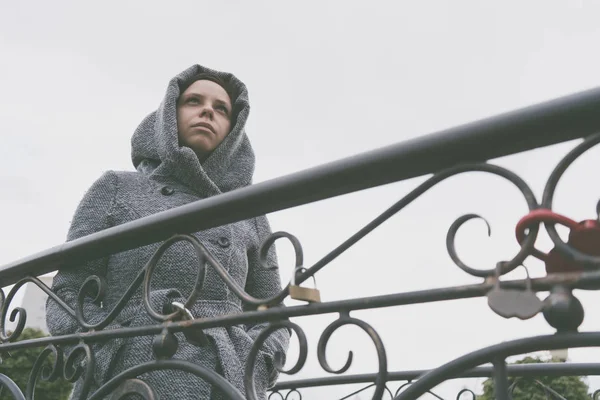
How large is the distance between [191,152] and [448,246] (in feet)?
4.30

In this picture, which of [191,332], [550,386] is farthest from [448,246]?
[550,386]

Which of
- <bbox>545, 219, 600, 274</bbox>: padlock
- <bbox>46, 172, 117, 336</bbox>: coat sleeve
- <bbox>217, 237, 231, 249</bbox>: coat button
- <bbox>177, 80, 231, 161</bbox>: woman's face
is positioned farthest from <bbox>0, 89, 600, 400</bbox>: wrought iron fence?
<bbox>177, 80, 231, 161</bbox>: woman's face

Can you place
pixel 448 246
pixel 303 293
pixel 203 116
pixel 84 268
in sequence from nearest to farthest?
pixel 448 246
pixel 303 293
pixel 84 268
pixel 203 116

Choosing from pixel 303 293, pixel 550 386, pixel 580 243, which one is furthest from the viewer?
pixel 550 386

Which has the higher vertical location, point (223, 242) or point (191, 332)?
point (223, 242)

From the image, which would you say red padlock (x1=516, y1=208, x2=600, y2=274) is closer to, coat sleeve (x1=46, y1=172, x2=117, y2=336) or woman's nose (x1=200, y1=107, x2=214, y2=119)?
coat sleeve (x1=46, y1=172, x2=117, y2=336)

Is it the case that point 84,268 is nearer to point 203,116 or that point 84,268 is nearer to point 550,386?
point 203,116

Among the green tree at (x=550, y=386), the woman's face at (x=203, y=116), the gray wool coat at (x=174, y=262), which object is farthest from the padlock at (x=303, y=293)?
the green tree at (x=550, y=386)

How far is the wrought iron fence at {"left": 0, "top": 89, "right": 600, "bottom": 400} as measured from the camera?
2.47ft

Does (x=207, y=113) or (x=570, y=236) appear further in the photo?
(x=207, y=113)

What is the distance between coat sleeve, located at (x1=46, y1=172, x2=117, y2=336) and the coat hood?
0.21m

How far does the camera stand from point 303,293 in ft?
3.23

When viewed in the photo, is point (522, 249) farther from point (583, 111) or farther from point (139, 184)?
point (139, 184)

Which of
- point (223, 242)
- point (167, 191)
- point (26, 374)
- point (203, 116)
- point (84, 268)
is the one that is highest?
point (203, 116)
